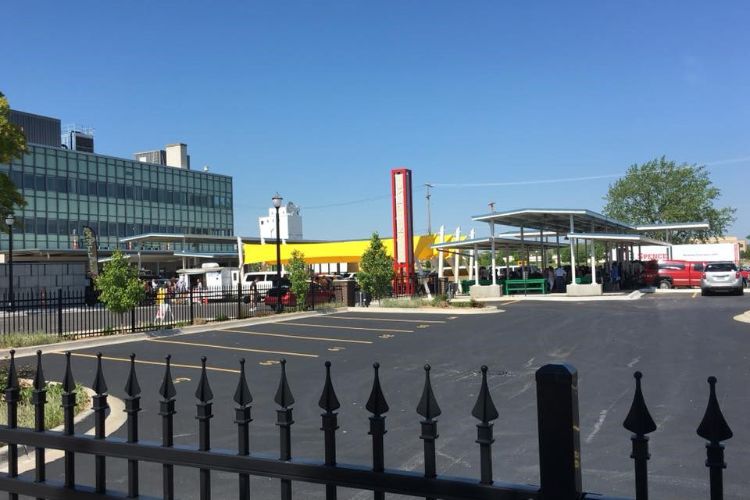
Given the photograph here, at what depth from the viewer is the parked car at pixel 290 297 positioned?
25825mm

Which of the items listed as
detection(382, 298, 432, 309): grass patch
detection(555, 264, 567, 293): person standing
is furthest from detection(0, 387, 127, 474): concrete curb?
detection(555, 264, 567, 293): person standing

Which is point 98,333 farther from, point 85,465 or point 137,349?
point 85,465

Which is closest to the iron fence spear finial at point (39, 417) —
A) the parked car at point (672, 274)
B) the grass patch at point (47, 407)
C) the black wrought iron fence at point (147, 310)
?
the grass patch at point (47, 407)

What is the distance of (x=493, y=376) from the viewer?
34.3ft

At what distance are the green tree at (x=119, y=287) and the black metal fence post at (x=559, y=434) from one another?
1816cm

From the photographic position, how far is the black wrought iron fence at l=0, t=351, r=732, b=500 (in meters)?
2.25

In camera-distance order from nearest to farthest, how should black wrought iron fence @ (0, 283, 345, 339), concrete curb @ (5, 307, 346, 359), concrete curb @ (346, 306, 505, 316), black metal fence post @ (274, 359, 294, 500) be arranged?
1. black metal fence post @ (274, 359, 294, 500)
2. concrete curb @ (5, 307, 346, 359)
3. black wrought iron fence @ (0, 283, 345, 339)
4. concrete curb @ (346, 306, 505, 316)

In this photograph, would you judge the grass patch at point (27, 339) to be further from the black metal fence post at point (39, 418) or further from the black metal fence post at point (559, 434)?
the black metal fence post at point (559, 434)

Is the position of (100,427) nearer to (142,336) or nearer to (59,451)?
(59,451)

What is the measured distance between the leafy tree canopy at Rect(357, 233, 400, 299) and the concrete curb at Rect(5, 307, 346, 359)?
16.9ft

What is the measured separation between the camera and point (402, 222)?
35500 millimetres

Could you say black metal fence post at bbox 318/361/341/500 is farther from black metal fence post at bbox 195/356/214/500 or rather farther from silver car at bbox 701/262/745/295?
silver car at bbox 701/262/745/295

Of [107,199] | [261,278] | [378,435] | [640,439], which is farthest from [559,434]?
[107,199]

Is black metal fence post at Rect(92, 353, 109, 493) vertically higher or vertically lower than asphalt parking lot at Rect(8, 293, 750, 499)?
higher
